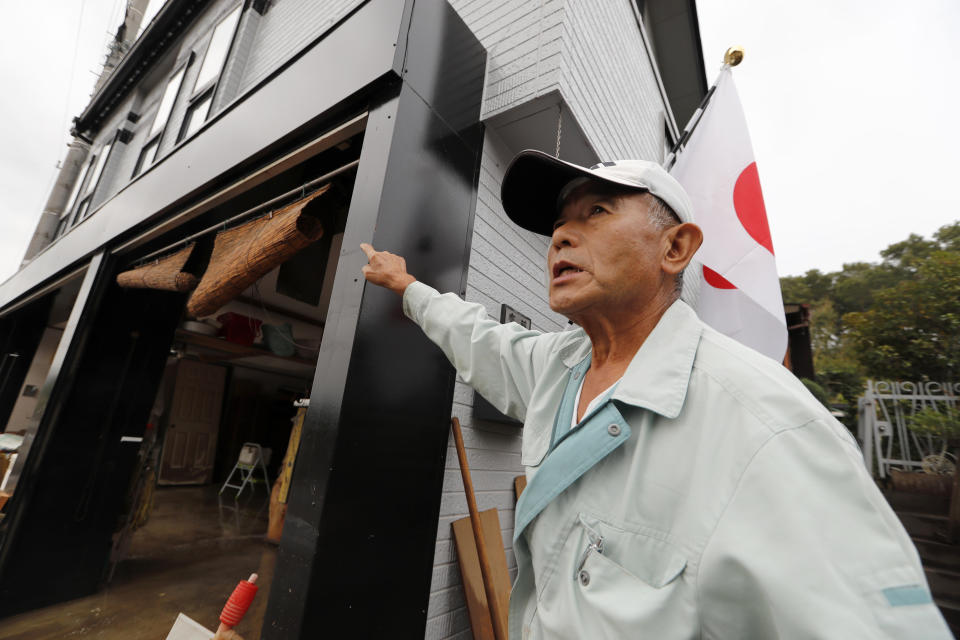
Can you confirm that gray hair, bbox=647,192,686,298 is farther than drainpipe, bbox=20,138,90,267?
No

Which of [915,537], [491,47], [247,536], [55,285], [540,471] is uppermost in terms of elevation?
[491,47]

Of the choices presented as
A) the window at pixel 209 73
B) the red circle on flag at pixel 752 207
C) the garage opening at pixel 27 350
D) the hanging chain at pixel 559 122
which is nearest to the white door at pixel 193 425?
the garage opening at pixel 27 350

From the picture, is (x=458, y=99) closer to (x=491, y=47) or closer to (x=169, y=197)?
(x=491, y=47)

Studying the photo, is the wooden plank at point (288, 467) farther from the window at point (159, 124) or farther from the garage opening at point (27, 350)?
the window at point (159, 124)

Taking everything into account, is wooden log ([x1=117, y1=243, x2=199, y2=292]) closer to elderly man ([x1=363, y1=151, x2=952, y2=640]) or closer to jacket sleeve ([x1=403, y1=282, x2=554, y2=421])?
jacket sleeve ([x1=403, y1=282, x2=554, y2=421])

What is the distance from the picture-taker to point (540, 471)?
1.04 m

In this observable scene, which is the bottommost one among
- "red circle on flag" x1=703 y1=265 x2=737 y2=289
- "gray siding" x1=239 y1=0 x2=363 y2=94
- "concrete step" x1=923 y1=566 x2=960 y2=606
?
"concrete step" x1=923 y1=566 x2=960 y2=606

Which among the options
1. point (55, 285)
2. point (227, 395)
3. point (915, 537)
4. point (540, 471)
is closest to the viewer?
point (540, 471)

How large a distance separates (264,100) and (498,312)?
2267 mm

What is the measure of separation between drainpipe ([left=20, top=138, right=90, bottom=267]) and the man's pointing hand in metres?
11.8

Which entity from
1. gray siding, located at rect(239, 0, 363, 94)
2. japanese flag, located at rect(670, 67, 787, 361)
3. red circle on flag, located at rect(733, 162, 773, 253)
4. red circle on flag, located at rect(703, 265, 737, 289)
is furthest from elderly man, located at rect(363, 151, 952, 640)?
gray siding, located at rect(239, 0, 363, 94)

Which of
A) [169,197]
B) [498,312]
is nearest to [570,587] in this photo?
[498,312]

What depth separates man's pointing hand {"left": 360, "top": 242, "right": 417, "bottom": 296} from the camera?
1771mm

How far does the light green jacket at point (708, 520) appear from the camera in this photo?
0.61 meters
